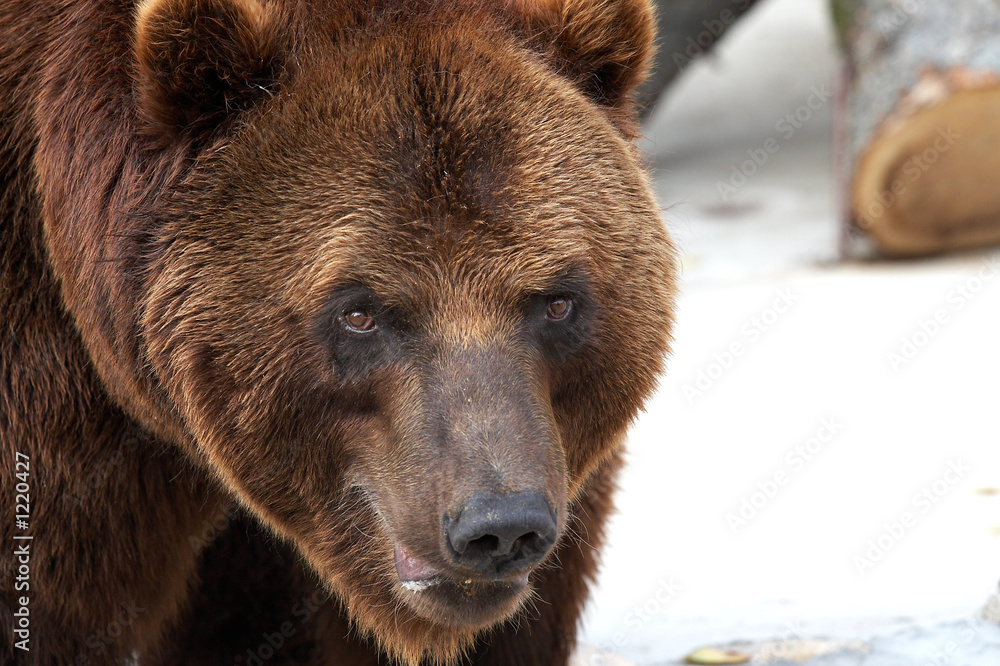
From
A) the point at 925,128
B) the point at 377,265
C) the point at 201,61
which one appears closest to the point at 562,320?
the point at 377,265

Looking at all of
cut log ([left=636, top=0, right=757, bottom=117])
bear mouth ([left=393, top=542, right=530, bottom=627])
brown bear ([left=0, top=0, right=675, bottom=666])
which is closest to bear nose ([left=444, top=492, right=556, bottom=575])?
brown bear ([left=0, top=0, right=675, bottom=666])

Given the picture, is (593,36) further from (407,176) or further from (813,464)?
(813,464)

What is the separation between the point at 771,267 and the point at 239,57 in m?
7.34

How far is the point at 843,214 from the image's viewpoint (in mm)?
9602

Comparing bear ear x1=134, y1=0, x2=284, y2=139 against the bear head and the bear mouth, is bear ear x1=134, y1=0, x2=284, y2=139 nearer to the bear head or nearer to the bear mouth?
the bear head

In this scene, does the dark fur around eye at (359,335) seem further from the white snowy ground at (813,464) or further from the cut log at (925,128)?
the cut log at (925,128)

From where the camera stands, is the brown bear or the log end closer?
the brown bear

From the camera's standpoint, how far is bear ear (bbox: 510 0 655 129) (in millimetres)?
3584

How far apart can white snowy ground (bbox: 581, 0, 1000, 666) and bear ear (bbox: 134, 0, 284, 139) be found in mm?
1450

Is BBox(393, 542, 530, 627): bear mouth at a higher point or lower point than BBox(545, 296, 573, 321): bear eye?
lower

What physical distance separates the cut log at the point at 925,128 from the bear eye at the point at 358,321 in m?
6.81

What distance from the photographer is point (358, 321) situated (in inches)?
127

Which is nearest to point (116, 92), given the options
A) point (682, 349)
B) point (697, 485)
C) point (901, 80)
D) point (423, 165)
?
point (423, 165)

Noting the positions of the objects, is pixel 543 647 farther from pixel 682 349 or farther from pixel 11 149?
pixel 682 349
